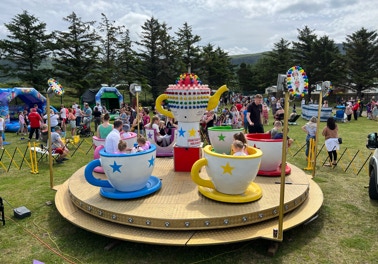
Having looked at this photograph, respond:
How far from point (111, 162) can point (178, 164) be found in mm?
2206

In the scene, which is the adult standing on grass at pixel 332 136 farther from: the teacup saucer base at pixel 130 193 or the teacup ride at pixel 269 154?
the teacup saucer base at pixel 130 193

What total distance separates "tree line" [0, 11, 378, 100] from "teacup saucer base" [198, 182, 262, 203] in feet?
97.8

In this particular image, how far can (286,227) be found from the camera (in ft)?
14.5

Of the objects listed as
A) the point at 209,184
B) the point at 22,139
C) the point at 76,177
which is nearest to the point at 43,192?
the point at 76,177

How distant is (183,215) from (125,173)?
4.05 ft

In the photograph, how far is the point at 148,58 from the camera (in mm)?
37875

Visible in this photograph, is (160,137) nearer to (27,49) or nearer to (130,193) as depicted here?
(130,193)

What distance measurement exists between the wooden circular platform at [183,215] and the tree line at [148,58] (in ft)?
95.8

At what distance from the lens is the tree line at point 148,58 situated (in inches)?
1232

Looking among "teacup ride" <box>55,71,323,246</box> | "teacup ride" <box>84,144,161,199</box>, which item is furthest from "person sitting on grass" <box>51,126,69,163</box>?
"teacup ride" <box>84,144,161,199</box>

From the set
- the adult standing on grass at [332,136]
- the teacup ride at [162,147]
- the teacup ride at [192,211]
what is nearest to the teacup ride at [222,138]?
the teacup ride at [162,147]

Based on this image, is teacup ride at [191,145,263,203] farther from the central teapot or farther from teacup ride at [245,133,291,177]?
the central teapot

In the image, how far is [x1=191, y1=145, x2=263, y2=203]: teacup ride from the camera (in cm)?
462

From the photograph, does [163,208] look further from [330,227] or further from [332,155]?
[332,155]
